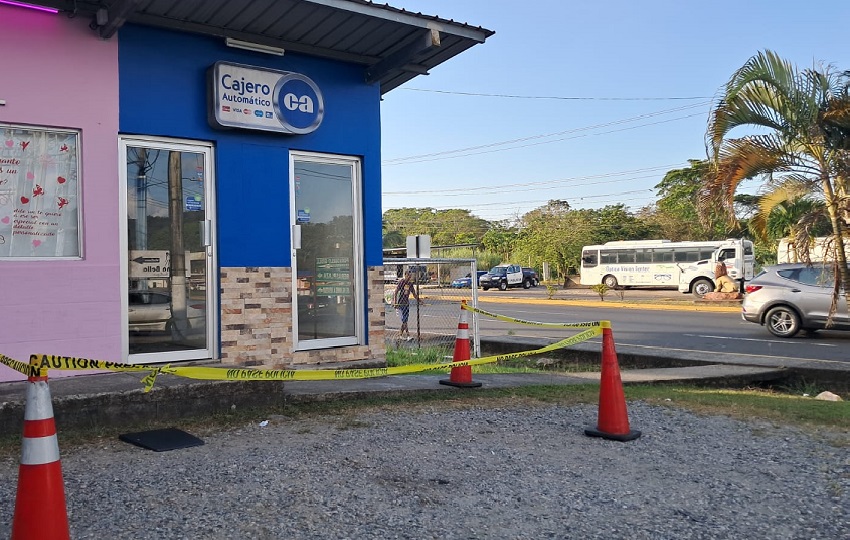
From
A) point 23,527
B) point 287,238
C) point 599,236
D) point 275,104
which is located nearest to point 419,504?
point 23,527

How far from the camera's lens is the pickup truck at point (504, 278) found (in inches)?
1932

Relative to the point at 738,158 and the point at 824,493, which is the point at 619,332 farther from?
the point at 824,493

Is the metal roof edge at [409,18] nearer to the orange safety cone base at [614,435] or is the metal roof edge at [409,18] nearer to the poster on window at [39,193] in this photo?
the poster on window at [39,193]

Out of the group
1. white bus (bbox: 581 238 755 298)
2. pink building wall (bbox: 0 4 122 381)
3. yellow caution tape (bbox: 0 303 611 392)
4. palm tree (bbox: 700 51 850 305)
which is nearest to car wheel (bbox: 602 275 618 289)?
white bus (bbox: 581 238 755 298)

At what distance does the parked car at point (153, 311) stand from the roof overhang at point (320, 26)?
2.50 meters

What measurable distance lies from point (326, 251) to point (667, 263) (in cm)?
3548

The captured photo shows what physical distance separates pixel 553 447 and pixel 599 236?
53831 mm

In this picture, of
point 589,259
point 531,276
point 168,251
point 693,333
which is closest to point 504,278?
point 531,276

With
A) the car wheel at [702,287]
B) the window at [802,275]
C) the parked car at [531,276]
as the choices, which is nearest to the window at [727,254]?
the car wheel at [702,287]

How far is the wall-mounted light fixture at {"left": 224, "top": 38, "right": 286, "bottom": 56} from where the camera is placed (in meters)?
7.37

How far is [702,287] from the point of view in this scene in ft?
122

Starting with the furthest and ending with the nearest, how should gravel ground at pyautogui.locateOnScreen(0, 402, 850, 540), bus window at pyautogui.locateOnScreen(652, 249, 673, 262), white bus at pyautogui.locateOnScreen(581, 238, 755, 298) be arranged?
bus window at pyautogui.locateOnScreen(652, 249, 673, 262) < white bus at pyautogui.locateOnScreen(581, 238, 755, 298) < gravel ground at pyautogui.locateOnScreen(0, 402, 850, 540)

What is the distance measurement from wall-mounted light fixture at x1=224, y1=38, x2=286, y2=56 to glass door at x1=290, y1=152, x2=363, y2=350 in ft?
3.69

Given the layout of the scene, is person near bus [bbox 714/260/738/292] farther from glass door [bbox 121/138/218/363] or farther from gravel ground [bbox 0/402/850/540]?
glass door [bbox 121/138/218/363]
